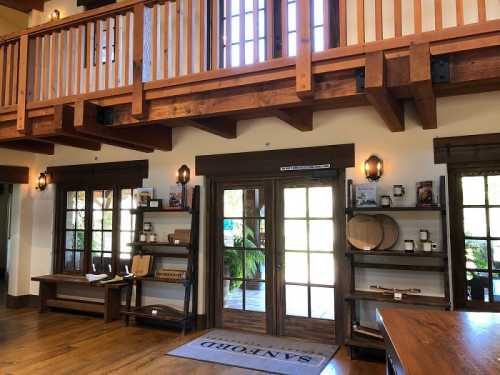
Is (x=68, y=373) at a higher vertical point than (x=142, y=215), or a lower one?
lower

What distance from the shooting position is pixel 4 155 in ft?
20.1

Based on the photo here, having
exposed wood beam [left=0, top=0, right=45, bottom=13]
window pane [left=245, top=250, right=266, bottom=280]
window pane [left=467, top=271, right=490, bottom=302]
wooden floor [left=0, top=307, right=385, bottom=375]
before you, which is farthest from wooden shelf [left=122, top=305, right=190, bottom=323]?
exposed wood beam [left=0, top=0, right=45, bottom=13]

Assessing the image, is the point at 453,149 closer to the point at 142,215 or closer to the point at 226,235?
the point at 226,235

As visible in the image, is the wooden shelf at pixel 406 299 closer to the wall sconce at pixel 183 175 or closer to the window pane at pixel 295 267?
the window pane at pixel 295 267

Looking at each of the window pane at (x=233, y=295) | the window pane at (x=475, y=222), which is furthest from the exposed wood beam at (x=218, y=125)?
the window pane at (x=475, y=222)

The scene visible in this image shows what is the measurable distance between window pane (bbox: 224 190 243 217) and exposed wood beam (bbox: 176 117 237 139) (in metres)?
0.72

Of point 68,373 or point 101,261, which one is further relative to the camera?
point 101,261

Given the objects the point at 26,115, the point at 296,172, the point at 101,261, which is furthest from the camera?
the point at 101,261

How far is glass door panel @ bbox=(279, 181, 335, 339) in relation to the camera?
14.8 ft

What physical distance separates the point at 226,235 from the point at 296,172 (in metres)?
1.23

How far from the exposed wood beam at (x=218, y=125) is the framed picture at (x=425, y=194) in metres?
2.22

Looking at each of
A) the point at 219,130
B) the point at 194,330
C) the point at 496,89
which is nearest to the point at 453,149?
the point at 496,89

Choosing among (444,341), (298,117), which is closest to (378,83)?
(298,117)

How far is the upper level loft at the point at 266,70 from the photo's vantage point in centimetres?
275
